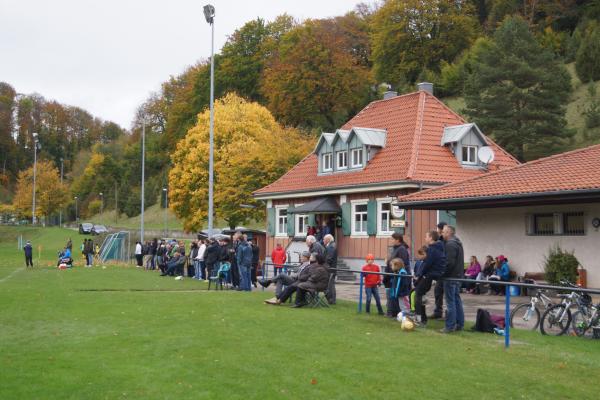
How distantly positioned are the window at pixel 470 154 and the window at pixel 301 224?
846cm

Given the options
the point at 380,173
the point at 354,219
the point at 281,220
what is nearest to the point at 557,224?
the point at 380,173

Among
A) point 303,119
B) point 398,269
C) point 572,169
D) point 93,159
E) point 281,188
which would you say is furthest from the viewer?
point 93,159

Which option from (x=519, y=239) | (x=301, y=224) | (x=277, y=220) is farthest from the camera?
(x=277, y=220)

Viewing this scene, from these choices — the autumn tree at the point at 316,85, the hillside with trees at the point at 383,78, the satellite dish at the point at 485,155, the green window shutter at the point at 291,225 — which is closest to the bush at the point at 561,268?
the satellite dish at the point at 485,155

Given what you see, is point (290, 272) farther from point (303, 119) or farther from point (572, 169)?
point (303, 119)

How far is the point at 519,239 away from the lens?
25156 millimetres

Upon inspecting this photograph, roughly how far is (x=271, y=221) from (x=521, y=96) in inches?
743

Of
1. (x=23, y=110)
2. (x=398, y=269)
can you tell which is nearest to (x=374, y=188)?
(x=398, y=269)

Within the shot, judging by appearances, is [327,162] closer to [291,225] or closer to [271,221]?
[291,225]

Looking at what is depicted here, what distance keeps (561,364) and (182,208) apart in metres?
47.2

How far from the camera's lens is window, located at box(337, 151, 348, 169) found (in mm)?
36625

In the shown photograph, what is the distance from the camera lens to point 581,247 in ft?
75.9

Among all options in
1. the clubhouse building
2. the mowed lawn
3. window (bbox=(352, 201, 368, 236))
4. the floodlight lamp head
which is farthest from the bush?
the floodlight lamp head

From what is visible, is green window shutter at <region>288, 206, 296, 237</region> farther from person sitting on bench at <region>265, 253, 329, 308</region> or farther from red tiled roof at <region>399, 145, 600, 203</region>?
person sitting on bench at <region>265, 253, 329, 308</region>
